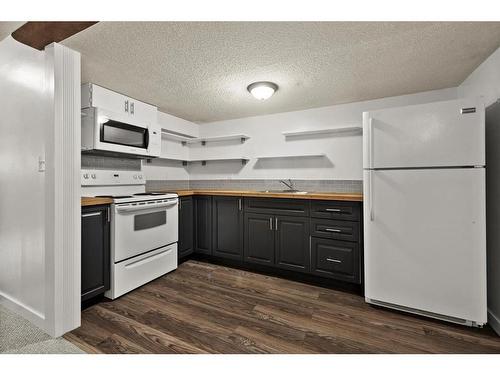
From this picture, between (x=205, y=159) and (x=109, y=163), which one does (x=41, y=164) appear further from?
(x=205, y=159)

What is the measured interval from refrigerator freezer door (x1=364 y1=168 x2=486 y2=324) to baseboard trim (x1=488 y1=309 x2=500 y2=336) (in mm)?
114

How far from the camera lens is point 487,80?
1.95 meters

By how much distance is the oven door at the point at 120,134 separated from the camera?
235 cm

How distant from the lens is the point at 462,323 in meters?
1.79

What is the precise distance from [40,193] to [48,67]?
0.90 meters

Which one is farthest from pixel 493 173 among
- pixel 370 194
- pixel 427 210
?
pixel 370 194

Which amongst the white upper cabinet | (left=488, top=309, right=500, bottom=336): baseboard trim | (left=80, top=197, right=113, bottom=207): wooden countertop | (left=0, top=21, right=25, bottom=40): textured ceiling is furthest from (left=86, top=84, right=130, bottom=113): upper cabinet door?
(left=488, top=309, right=500, bottom=336): baseboard trim

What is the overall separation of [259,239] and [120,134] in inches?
75.9

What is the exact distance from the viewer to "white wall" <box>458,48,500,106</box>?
5.93ft

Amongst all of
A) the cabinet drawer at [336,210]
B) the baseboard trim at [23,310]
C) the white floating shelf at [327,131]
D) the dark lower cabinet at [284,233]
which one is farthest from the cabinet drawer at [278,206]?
the baseboard trim at [23,310]

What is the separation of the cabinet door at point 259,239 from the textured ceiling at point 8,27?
2.48 m

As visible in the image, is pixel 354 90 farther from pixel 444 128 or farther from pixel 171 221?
pixel 171 221

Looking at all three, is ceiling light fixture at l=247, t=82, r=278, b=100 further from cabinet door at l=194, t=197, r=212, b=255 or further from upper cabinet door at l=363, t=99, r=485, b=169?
cabinet door at l=194, t=197, r=212, b=255

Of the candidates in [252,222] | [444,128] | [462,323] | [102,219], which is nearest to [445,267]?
[462,323]
